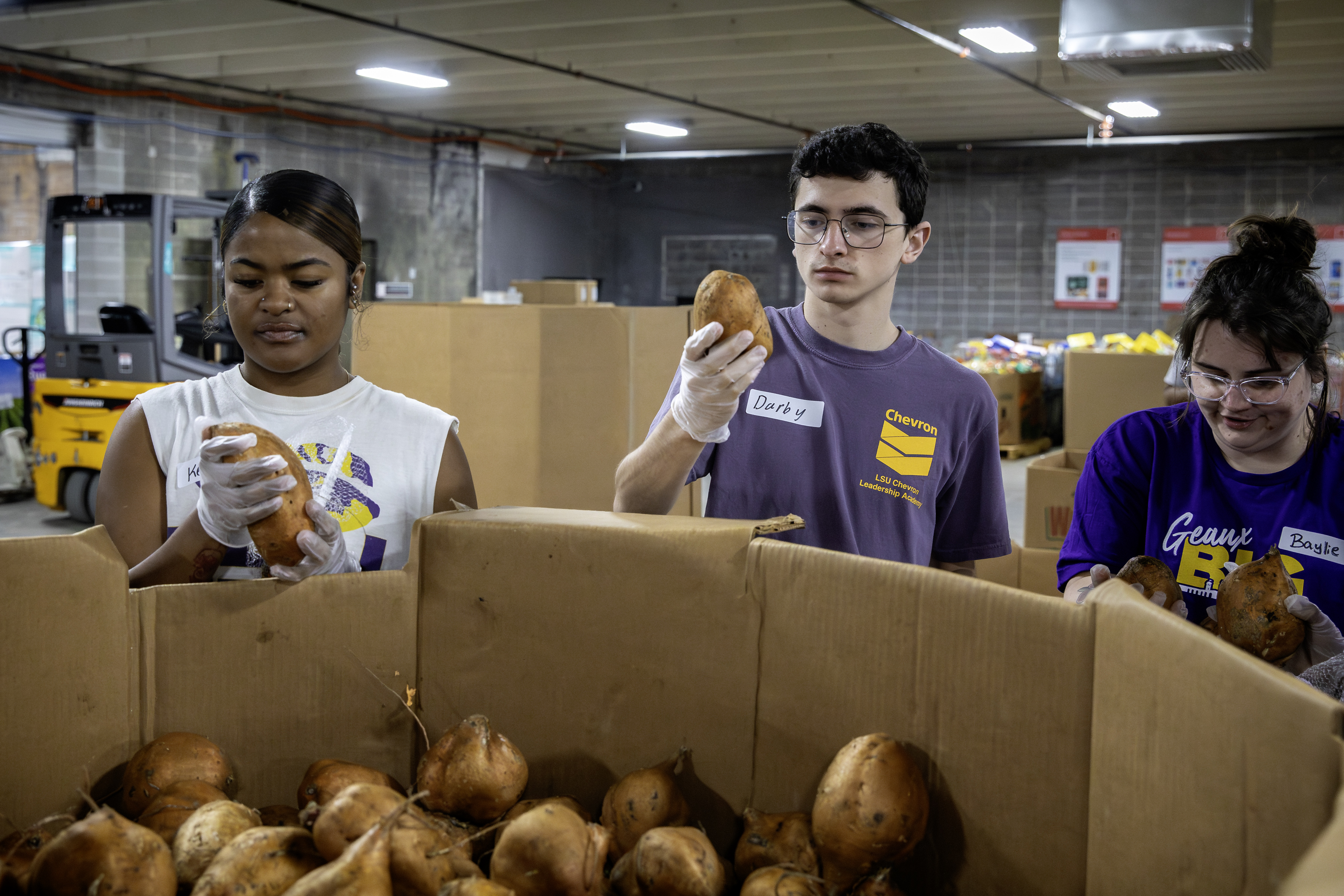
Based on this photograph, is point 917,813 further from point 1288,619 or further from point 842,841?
point 1288,619

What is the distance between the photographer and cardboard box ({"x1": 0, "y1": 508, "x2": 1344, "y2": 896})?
846 mm

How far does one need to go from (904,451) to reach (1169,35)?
3.71 m

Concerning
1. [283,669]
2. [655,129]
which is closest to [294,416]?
[283,669]

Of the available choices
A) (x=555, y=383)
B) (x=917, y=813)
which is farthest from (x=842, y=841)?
(x=555, y=383)

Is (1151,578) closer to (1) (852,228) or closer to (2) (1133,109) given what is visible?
(1) (852,228)

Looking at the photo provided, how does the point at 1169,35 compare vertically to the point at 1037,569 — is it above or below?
above

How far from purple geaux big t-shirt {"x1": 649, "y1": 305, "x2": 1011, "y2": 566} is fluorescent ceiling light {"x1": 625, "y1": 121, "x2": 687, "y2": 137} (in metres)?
10.1

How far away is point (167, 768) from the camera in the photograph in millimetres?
1064

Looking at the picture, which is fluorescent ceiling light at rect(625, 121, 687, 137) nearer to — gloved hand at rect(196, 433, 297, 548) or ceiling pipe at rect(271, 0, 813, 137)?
ceiling pipe at rect(271, 0, 813, 137)

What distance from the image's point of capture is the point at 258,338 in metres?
1.42

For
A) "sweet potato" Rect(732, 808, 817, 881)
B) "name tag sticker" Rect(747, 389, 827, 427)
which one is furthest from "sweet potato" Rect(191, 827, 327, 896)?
"name tag sticker" Rect(747, 389, 827, 427)

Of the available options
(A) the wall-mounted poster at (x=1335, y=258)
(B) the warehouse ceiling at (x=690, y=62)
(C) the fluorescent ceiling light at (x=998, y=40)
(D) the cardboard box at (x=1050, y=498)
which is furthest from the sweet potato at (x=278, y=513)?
(A) the wall-mounted poster at (x=1335, y=258)

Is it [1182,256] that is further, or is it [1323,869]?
[1182,256]

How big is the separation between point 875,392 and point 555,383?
175 cm
